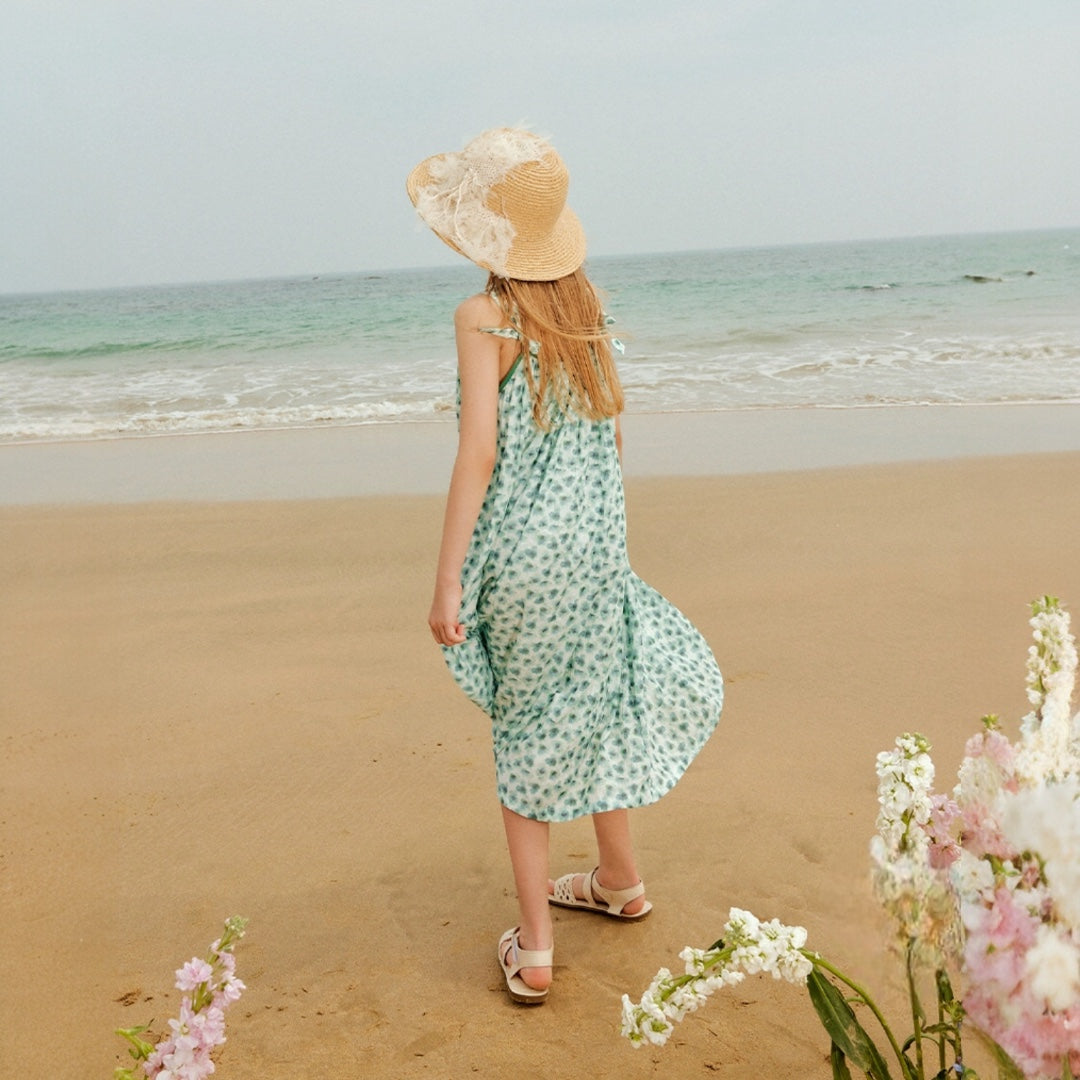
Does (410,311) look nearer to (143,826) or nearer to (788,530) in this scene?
(788,530)

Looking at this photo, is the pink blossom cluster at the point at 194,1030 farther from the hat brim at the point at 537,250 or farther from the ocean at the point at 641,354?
the hat brim at the point at 537,250

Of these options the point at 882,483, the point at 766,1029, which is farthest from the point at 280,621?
the point at 882,483

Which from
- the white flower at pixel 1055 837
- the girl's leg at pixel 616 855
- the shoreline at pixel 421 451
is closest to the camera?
the white flower at pixel 1055 837

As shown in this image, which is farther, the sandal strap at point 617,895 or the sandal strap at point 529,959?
the sandal strap at point 617,895

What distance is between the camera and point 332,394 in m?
13.0

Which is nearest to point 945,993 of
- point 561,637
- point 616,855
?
point 561,637

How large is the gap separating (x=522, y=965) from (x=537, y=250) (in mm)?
1411

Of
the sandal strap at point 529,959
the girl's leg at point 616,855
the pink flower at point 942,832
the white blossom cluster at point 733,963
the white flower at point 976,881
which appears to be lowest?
the sandal strap at point 529,959

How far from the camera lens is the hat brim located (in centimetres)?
229

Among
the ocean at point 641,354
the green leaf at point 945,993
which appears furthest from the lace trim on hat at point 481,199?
the green leaf at point 945,993

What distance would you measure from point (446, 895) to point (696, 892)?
1.89ft

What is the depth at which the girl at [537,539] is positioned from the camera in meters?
2.28

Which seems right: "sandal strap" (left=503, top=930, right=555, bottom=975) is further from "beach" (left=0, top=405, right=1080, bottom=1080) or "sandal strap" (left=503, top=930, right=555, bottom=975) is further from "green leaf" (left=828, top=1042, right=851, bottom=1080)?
"green leaf" (left=828, top=1042, right=851, bottom=1080)

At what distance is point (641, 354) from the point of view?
52.3 ft
